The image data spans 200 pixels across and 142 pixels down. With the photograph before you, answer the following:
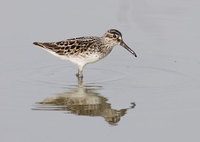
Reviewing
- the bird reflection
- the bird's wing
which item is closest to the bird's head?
the bird's wing

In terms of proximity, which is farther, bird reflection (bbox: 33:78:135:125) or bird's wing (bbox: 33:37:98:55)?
bird's wing (bbox: 33:37:98:55)

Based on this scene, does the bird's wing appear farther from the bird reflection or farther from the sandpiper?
the bird reflection

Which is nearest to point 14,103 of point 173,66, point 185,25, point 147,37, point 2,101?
point 2,101

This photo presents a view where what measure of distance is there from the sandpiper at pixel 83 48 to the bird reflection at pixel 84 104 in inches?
64.3

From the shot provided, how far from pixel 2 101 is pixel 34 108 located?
3.16 ft

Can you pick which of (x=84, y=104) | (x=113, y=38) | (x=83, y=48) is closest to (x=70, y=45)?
(x=83, y=48)

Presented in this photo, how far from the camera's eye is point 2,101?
46.8 ft

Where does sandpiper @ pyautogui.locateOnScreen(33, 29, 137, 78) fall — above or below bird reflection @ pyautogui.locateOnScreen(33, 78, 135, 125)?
above

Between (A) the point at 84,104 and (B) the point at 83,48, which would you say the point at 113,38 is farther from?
(A) the point at 84,104

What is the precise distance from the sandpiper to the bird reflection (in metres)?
1.63

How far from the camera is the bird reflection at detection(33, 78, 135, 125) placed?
1367 cm

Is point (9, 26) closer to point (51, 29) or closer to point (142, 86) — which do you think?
point (51, 29)

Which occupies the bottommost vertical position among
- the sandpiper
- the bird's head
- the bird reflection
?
the bird reflection

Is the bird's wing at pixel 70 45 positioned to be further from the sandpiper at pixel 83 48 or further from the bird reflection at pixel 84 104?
the bird reflection at pixel 84 104
